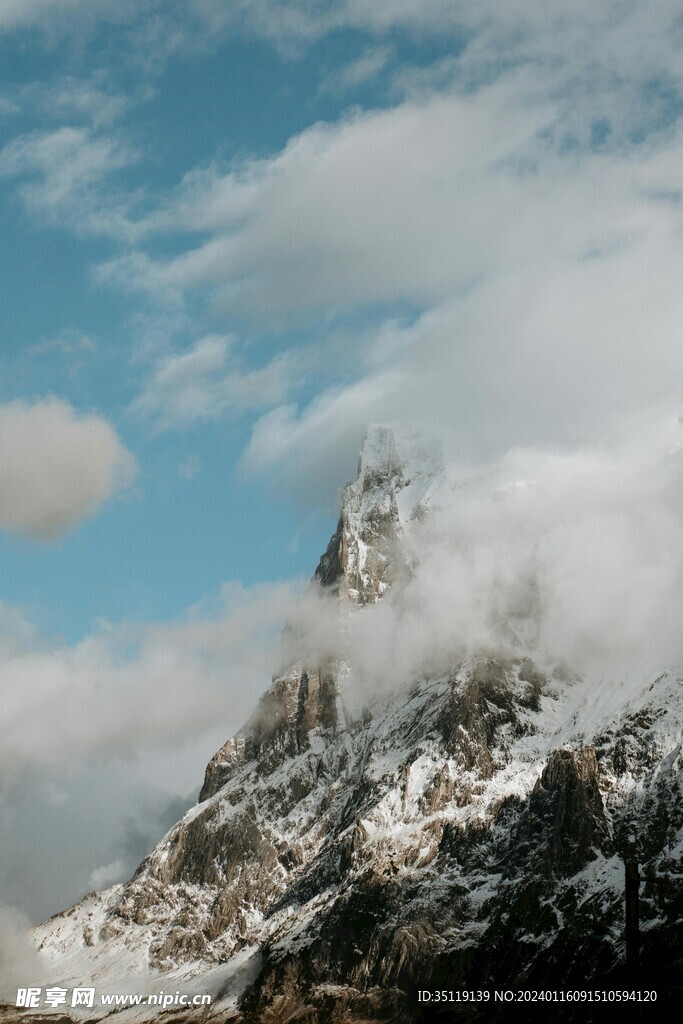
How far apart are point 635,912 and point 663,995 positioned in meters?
14.3

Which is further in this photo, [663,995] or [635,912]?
[663,995]

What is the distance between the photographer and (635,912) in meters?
50.0

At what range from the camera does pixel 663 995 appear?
61.3 m
